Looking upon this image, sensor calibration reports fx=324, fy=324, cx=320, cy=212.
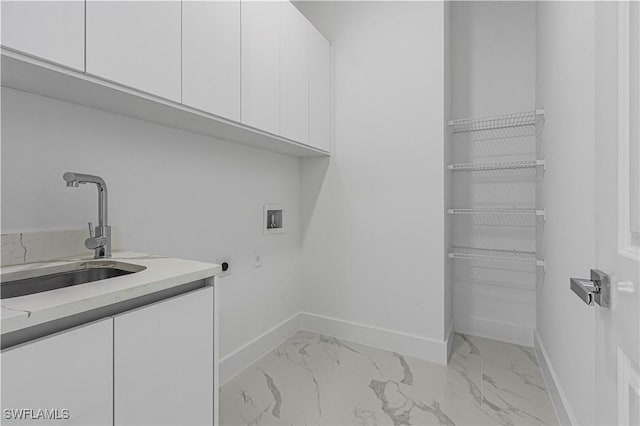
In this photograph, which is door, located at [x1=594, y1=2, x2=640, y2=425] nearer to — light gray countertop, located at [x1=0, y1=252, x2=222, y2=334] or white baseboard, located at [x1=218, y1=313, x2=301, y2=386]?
light gray countertop, located at [x1=0, y1=252, x2=222, y2=334]

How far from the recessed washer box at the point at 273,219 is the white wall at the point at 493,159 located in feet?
4.47

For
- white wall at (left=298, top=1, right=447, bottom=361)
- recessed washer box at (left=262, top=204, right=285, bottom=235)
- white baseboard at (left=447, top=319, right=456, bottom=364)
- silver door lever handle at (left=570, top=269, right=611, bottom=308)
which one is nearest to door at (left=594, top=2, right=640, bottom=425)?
silver door lever handle at (left=570, top=269, right=611, bottom=308)

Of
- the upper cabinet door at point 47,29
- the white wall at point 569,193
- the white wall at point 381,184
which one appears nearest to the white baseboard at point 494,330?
the white wall at point 569,193

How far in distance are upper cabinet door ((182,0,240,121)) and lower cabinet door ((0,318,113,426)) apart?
3.06 ft

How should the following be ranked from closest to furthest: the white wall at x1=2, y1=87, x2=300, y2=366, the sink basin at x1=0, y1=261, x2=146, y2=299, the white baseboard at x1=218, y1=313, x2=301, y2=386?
the sink basin at x1=0, y1=261, x2=146, y2=299 → the white wall at x1=2, y1=87, x2=300, y2=366 → the white baseboard at x1=218, y1=313, x2=301, y2=386

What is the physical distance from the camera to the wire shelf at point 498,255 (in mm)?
2251

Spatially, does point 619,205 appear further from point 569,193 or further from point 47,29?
point 47,29

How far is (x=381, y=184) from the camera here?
2336 mm

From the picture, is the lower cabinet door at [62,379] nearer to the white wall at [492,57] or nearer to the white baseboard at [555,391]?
the white baseboard at [555,391]

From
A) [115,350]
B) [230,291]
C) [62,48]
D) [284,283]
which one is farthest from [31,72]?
[284,283]

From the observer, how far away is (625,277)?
57cm

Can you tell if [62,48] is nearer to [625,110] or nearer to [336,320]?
[625,110]

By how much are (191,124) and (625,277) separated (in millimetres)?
1619

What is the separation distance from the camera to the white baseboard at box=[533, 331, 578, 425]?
1.43m
